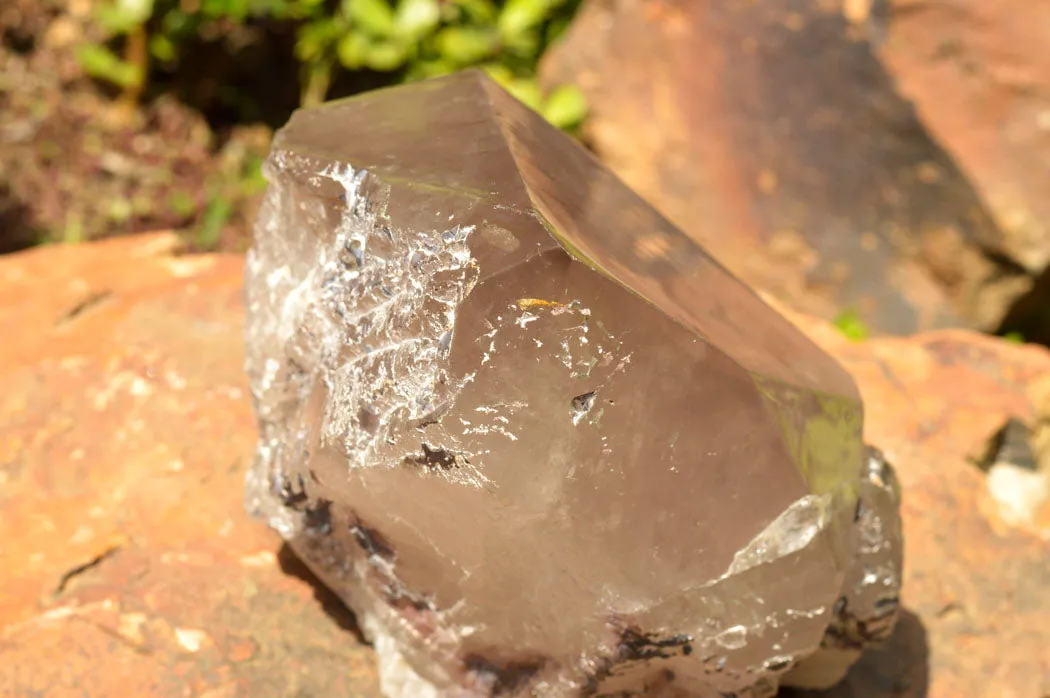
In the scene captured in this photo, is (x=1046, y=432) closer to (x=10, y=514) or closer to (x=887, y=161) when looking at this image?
(x=887, y=161)

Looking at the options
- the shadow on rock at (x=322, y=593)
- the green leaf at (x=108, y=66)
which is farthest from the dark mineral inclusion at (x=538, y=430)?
the green leaf at (x=108, y=66)

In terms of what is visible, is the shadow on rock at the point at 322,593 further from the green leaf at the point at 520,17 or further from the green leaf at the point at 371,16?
the green leaf at the point at 520,17

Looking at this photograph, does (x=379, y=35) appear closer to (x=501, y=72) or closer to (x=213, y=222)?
(x=501, y=72)

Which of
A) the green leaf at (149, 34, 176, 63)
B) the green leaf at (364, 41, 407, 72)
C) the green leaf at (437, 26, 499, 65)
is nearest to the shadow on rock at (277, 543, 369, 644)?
the green leaf at (364, 41, 407, 72)

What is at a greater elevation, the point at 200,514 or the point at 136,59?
the point at 136,59

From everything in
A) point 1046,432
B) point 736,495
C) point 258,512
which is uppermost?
point 736,495

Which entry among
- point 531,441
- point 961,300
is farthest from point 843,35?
point 531,441

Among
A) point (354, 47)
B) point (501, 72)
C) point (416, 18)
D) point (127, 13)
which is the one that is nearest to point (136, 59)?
point (127, 13)
